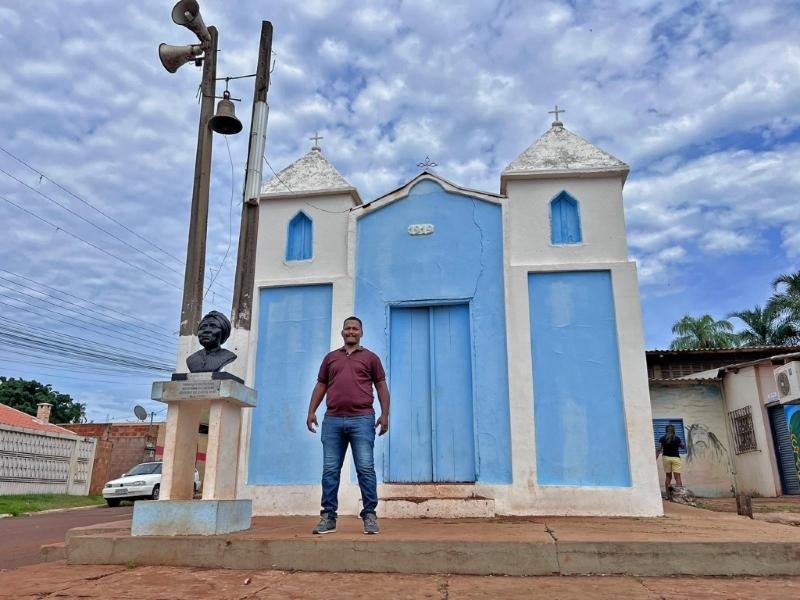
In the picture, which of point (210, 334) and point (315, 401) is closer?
point (315, 401)

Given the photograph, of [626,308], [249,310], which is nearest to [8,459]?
[249,310]

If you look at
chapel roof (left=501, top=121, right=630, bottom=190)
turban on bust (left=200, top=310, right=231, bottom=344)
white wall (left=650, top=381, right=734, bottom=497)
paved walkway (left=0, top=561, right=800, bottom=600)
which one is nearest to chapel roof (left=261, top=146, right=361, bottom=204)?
chapel roof (left=501, top=121, right=630, bottom=190)

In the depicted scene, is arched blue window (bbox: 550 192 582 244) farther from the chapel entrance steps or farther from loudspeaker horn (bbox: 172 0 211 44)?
loudspeaker horn (bbox: 172 0 211 44)

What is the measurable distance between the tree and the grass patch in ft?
78.8

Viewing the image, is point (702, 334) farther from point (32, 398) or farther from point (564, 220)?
point (32, 398)

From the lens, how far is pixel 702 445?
14.4m

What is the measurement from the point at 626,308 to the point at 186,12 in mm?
5954

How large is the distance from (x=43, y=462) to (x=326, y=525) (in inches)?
691

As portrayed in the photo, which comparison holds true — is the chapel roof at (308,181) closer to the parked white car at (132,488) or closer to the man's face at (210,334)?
the man's face at (210,334)

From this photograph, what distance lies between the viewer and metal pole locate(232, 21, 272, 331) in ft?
20.3

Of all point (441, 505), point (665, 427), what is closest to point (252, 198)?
point (441, 505)

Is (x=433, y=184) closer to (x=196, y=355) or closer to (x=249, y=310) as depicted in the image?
(x=249, y=310)

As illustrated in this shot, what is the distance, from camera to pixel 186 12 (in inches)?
261

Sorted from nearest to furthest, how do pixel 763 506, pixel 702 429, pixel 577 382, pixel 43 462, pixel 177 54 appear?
pixel 177 54
pixel 577 382
pixel 763 506
pixel 702 429
pixel 43 462
